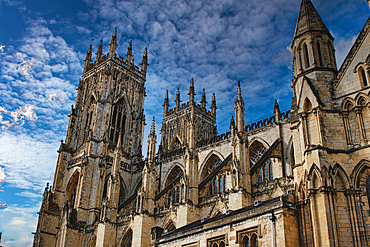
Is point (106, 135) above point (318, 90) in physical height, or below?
above

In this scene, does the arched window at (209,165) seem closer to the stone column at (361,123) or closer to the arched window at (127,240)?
the arched window at (127,240)

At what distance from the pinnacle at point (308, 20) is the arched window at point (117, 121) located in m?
32.8

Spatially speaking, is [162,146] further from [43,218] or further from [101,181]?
[43,218]

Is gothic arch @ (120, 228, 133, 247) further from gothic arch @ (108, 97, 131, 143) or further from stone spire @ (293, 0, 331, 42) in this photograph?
stone spire @ (293, 0, 331, 42)

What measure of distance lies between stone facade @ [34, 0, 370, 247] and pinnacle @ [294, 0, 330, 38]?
0.17ft

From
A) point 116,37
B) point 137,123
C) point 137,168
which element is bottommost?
point 137,168

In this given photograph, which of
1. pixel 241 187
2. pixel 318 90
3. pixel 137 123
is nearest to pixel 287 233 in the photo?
pixel 318 90

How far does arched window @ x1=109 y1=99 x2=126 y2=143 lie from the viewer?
44.8 meters

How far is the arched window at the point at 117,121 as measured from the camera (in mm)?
44750

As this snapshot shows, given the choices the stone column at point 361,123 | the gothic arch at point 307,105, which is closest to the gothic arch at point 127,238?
the gothic arch at point 307,105

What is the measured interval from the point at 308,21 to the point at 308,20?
5 centimetres

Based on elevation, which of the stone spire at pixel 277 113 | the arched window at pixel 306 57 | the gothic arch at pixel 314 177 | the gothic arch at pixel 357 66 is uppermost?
the stone spire at pixel 277 113

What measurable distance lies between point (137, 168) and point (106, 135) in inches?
213

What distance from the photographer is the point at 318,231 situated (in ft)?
37.1
